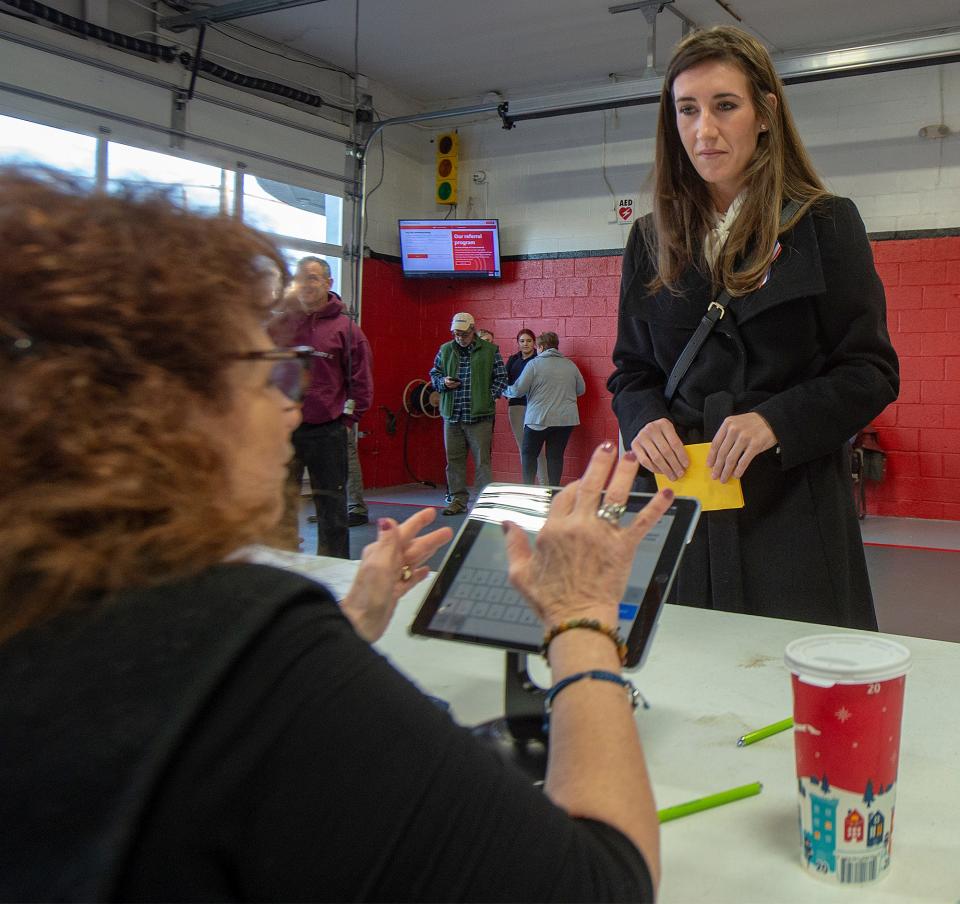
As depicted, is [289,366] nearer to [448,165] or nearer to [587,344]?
[587,344]

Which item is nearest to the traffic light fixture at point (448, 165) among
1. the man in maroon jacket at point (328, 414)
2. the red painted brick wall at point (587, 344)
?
the red painted brick wall at point (587, 344)

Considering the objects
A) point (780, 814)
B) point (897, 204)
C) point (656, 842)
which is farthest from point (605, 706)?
point (897, 204)

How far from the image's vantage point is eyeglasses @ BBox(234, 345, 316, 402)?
0.66 m

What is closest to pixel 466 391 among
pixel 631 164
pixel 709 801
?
pixel 631 164

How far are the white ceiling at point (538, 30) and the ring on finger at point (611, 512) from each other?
628 centimetres

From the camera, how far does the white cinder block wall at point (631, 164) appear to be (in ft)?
21.8

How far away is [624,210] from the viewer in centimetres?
781

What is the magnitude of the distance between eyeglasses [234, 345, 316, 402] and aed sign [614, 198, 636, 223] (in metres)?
7.36

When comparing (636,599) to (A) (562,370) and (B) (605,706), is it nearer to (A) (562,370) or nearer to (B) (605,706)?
(B) (605,706)

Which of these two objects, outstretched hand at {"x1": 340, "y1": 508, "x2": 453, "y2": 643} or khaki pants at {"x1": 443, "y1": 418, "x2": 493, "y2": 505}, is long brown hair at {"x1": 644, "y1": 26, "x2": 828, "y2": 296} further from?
khaki pants at {"x1": 443, "y1": 418, "x2": 493, "y2": 505}

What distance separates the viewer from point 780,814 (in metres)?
0.83

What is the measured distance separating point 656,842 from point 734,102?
1.23 meters

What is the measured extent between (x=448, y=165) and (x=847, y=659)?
8.43 meters

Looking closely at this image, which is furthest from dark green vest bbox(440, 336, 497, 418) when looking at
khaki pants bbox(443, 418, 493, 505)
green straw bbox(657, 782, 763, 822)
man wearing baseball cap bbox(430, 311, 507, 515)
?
green straw bbox(657, 782, 763, 822)
